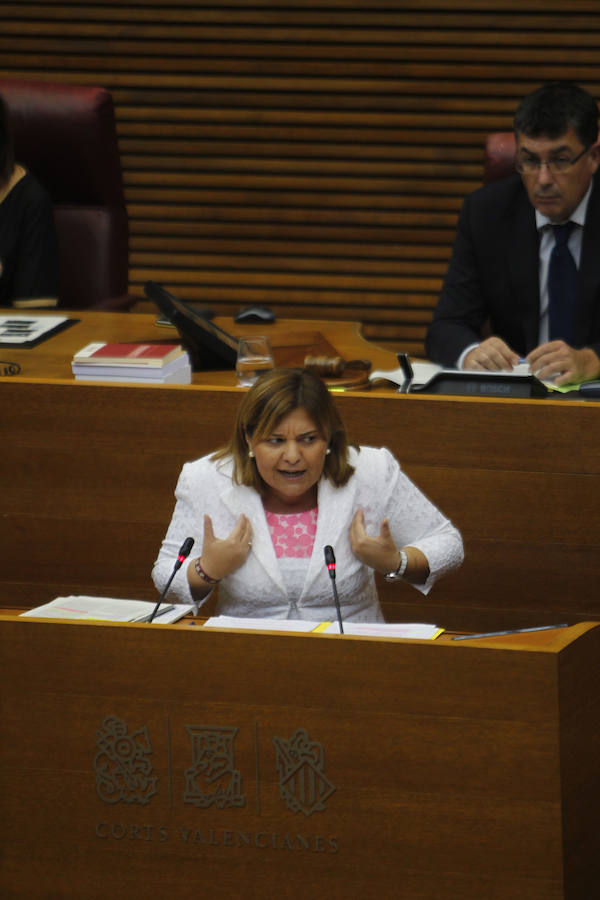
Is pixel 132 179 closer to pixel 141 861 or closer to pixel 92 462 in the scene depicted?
pixel 92 462

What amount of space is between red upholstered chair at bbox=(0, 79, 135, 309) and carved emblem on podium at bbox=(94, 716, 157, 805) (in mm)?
2376

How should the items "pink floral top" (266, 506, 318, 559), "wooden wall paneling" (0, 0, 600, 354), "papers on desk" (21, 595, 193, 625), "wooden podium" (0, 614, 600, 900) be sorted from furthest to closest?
"wooden wall paneling" (0, 0, 600, 354)
"pink floral top" (266, 506, 318, 559)
"papers on desk" (21, 595, 193, 625)
"wooden podium" (0, 614, 600, 900)

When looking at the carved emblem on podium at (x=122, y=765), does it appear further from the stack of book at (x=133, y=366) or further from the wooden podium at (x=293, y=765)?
the stack of book at (x=133, y=366)

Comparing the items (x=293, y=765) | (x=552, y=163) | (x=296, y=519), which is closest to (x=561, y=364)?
(x=552, y=163)

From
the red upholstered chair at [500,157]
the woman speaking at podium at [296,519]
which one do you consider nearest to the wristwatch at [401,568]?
the woman speaking at podium at [296,519]

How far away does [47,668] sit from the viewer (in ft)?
5.95

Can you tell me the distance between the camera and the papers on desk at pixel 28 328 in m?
3.38

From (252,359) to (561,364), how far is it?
0.73 meters

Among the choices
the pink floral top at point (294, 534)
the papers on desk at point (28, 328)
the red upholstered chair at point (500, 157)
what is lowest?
the pink floral top at point (294, 534)

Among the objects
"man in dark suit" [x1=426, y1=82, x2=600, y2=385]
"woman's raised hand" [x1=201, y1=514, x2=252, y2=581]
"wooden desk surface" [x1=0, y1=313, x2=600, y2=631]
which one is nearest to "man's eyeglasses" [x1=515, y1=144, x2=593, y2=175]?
"man in dark suit" [x1=426, y1=82, x2=600, y2=385]

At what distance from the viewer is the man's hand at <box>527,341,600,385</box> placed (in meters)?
2.90

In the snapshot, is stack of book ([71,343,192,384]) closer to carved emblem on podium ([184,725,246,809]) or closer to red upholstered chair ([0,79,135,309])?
red upholstered chair ([0,79,135,309])

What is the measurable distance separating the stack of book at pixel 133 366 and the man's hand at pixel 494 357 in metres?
0.72

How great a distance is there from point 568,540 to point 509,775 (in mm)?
1122
